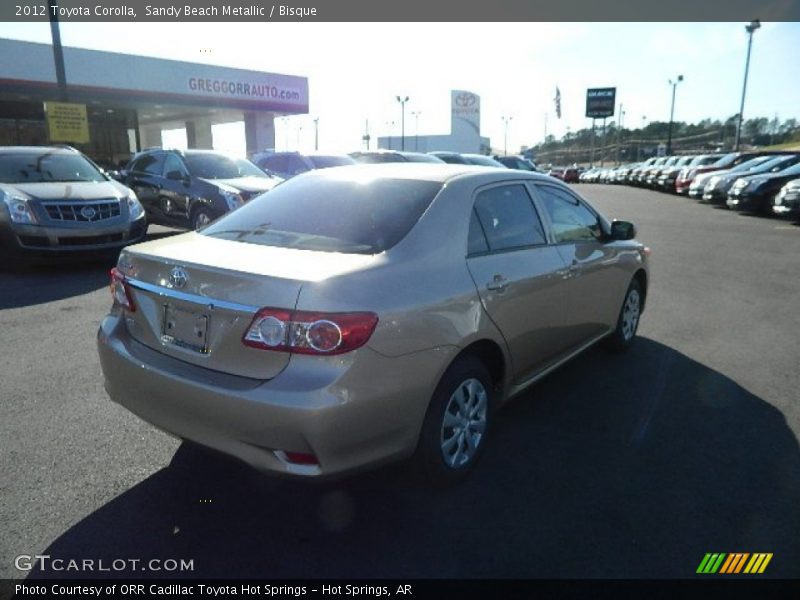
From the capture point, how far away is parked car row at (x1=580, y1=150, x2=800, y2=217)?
15.9 metres

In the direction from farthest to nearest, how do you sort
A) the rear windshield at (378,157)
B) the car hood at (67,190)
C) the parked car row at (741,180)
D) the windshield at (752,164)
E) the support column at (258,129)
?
the support column at (258,129), the windshield at (752,164), the rear windshield at (378,157), the parked car row at (741,180), the car hood at (67,190)

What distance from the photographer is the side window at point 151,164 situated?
11.0 metres

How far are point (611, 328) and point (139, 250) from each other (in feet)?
11.6

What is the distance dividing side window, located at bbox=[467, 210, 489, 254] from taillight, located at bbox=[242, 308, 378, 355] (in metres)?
0.96

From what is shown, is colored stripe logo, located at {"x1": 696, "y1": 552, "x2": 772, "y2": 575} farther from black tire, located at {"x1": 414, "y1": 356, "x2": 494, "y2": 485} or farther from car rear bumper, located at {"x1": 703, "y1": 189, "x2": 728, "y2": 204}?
car rear bumper, located at {"x1": 703, "y1": 189, "x2": 728, "y2": 204}

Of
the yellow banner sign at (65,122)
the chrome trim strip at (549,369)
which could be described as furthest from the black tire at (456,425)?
the yellow banner sign at (65,122)

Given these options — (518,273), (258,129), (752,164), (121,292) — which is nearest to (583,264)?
(518,273)

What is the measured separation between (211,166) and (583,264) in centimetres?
820

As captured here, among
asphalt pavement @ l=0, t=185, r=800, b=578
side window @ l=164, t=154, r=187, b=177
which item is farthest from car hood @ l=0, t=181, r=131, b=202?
asphalt pavement @ l=0, t=185, r=800, b=578

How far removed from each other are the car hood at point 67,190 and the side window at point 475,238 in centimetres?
666

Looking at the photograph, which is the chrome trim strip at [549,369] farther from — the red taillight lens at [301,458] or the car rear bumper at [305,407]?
the red taillight lens at [301,458]

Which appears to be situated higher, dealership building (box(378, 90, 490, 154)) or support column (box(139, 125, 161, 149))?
dealership building (box(378, 90, 490, 154))

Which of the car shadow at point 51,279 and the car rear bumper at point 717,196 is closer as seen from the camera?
the car shadow at point 51,279

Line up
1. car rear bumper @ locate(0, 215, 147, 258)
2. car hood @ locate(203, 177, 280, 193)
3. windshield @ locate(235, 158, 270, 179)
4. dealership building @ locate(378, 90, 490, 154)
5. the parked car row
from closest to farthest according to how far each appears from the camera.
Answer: car rear bumper @ locate(0, 215, 147, 258), car hood @ locate(203, 177, 280, 193), windshield @ locate(235, 158, 270, 179), the parked car row, dealership building @ locate(378, 90, 490, 154)
